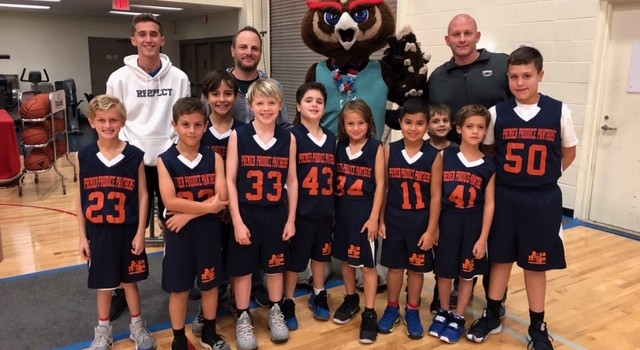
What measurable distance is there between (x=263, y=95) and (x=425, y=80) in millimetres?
1042

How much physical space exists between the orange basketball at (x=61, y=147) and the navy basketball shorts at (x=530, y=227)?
493 centimetres

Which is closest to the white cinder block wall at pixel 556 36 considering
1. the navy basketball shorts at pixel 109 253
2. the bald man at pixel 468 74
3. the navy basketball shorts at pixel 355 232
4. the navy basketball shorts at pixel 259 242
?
the bald man at pixel 468 74

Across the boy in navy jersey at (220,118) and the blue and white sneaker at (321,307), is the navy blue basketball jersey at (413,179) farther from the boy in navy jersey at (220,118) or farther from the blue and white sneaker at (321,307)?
the boy in navy jersey at (220,118)

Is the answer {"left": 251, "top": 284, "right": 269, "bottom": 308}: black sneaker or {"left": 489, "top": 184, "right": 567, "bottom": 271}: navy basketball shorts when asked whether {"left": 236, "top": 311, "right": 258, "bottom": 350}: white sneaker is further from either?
{"left": 489, "top": 184, "right": 567, "bottom": 271}: navy basketball shorts

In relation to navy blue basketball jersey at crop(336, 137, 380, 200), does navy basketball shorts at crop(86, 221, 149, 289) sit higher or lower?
lower

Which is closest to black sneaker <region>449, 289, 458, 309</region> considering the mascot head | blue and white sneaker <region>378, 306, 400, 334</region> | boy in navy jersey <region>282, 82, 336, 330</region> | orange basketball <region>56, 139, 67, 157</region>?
blue and white sneaker <region>378, 306, 400, 334</region>

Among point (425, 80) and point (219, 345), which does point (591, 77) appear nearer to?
point (425, 80)

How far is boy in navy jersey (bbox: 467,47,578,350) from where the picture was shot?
83.2 inches

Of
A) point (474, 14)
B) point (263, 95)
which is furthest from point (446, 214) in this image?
point (474, 14)

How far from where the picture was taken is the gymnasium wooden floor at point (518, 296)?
93.3 inches

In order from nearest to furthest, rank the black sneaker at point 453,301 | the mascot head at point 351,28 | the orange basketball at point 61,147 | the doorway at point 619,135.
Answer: the black sneaker at point 453,301 → the mascot head at point 351,28 → the doorway at point 619,135 → the orange basketball at point 61,147

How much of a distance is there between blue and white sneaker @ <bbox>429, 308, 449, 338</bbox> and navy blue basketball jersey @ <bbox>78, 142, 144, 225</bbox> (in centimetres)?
144

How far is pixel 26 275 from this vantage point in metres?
3.11

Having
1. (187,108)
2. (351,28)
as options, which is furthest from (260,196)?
(351,28)
